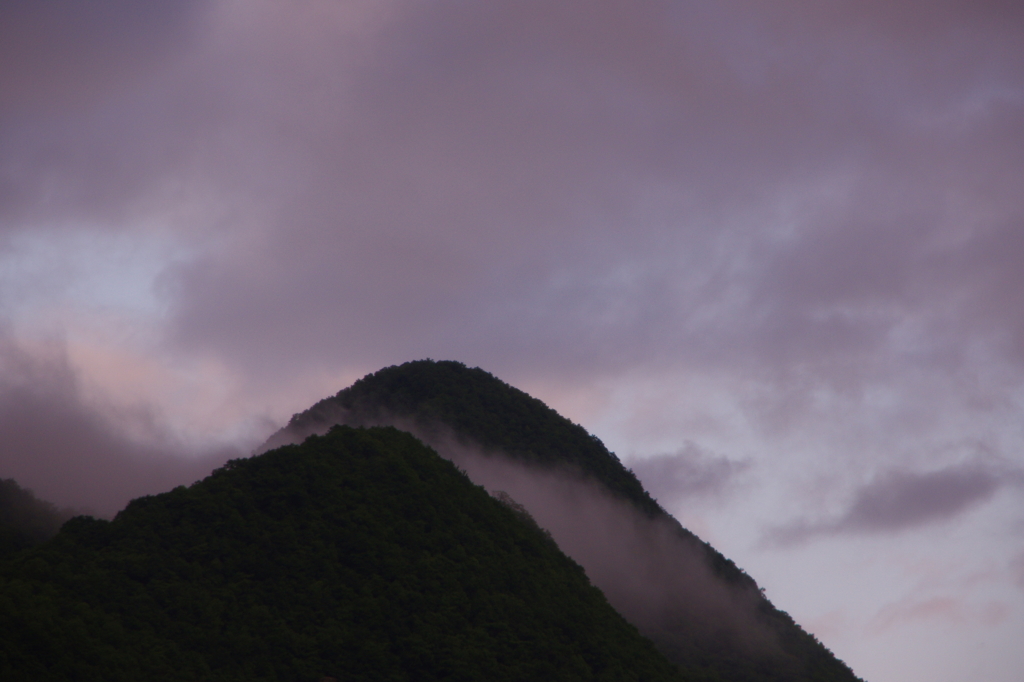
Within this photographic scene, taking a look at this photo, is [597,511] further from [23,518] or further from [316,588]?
[23,518]

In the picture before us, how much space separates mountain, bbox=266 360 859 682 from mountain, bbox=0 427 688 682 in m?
12.1

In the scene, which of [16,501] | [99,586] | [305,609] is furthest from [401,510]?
[16,501]

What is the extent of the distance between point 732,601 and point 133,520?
3129 cm

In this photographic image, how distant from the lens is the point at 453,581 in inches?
1128

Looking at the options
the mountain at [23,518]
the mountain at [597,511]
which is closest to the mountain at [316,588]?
the mountain at [23,518]

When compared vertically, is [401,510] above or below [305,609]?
above

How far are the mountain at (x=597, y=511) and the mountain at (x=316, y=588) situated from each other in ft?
39.9

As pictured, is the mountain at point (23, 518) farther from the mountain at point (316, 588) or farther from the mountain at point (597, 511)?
the mountain at point (597, 511)

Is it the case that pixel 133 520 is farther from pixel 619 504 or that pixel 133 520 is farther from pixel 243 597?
pixel 619 504

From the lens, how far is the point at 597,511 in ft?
157

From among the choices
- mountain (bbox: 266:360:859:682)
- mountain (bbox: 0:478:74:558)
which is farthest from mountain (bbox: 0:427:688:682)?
mountain (bbox: 266:360:859:682)

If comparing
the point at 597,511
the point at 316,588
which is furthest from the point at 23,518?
the point at 597,511

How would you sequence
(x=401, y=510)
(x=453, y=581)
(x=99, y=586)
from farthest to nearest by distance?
(x=401, y=510) → (x=453, y=581) → (x=99, y=586)

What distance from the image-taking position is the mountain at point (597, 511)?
4238 cm
